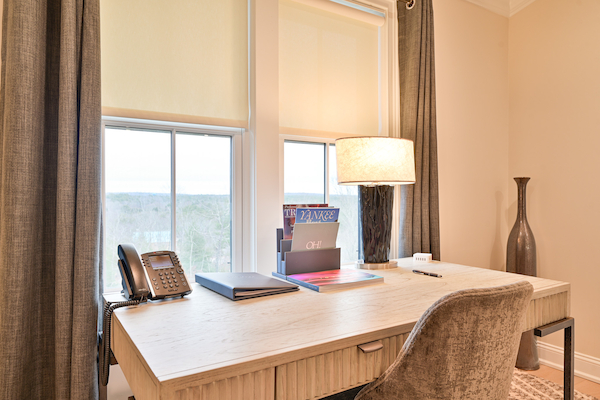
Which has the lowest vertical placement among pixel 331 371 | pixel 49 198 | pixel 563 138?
pixel 331 371

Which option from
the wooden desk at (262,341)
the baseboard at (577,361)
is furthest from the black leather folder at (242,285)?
the baseboard at (577,361)

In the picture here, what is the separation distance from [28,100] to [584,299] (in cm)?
319

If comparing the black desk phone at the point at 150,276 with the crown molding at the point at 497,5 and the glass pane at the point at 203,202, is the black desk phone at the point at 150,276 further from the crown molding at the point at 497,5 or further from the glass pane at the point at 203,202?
the crown molding at the point at 497,5

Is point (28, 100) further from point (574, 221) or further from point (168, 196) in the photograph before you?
point (574, 221)

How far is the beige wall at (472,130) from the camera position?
261cm

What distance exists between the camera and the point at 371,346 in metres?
1.01

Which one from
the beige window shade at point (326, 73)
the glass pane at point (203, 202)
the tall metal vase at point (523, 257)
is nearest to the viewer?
the glass pane at point (203, 202)

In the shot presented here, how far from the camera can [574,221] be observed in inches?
99.3

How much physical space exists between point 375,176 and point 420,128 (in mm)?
775

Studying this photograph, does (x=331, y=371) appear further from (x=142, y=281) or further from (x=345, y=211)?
(x=345, y=211)

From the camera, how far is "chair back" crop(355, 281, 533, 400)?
0.85m

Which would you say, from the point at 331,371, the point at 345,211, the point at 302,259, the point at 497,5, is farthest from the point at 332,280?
the point at 497,5

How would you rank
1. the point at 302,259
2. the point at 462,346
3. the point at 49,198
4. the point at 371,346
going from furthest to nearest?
the point at 302,259 → the point at 49,198 → the point at 371,346 → the point at 462,346

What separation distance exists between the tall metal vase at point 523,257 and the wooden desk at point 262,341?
1279mm
